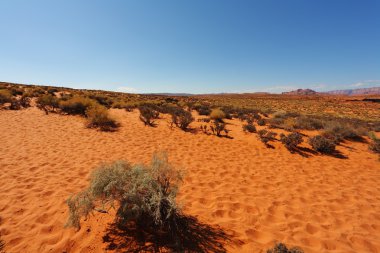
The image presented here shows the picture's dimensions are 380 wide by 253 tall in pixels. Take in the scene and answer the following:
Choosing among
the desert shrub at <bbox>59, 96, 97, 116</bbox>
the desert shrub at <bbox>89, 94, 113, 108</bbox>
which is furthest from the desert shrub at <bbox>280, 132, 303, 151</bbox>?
the desert shrub at <bbox>89, 94, 113, 108</bbox>

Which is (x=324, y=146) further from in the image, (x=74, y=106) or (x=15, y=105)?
(x=15, y=105)

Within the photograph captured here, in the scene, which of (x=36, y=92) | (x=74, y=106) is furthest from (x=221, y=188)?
(x=36, y=92)

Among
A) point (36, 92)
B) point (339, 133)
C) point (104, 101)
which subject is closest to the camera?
point (339, 133)

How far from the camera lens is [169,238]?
2.97 meters

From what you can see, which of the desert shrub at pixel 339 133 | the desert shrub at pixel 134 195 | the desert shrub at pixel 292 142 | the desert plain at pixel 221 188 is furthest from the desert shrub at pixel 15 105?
the desert shrub at pixel 339 133

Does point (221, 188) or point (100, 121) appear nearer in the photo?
point (221, 188)

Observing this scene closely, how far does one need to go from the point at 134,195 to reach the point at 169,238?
869 mm

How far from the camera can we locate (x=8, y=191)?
14.2 ft

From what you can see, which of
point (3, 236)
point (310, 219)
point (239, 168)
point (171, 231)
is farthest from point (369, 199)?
point (3, 236)

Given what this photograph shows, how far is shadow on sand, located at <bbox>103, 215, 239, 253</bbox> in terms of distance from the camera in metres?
2.80

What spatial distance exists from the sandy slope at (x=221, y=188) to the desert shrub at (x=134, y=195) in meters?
0.56

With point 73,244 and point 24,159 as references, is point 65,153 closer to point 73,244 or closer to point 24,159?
point 24,159

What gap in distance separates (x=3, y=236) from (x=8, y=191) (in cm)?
171

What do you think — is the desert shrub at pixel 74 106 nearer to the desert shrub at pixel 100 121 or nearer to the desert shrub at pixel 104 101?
the desert shrub at pixel 100 121
